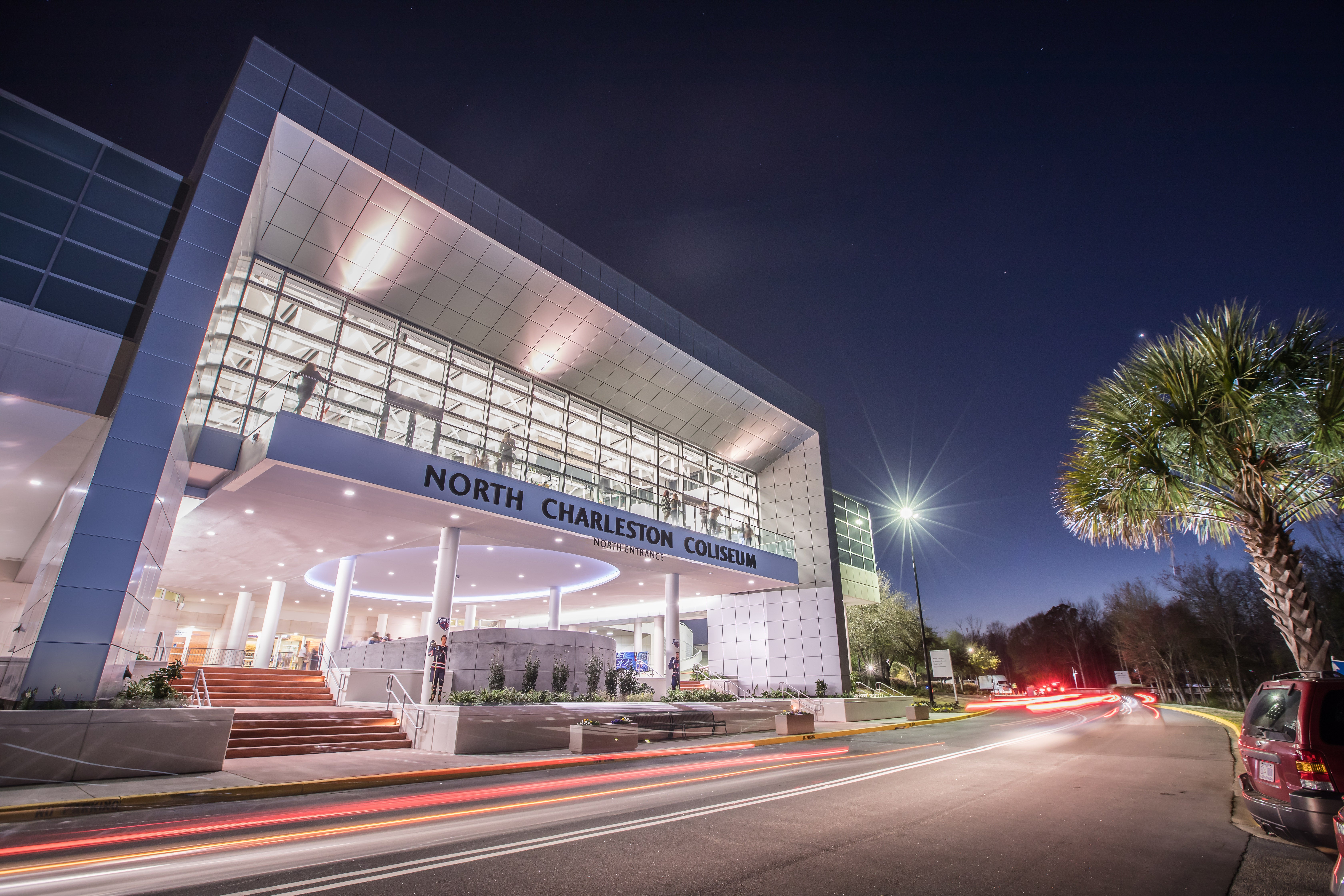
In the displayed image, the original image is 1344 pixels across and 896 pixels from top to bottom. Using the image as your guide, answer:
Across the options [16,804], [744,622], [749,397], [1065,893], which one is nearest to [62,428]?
[16,804]

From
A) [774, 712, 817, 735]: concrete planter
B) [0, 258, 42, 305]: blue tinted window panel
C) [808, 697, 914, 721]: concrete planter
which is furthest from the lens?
[808, 697, 914, 721]: concrete planter

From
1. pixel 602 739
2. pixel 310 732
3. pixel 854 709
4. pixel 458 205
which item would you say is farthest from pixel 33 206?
pixel 854 709

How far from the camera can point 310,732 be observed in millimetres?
15742

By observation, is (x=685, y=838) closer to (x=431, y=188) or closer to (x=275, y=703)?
(x=275, y=703)

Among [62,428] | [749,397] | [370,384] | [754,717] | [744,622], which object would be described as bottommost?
[754,717]

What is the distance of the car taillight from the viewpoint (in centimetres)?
598

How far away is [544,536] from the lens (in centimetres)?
2227

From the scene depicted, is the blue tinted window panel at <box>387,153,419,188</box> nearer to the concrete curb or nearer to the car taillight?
the concrete curb

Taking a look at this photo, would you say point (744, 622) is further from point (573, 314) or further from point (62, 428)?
point (62, 428)

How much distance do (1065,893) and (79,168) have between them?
69.8 ft

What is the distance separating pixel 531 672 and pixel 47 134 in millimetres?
18584

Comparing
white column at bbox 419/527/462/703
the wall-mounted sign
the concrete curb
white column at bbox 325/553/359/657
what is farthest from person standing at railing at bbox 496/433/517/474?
the concrete curb

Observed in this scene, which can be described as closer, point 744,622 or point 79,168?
point 79,168

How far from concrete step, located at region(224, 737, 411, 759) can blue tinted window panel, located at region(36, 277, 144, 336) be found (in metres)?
9.55
